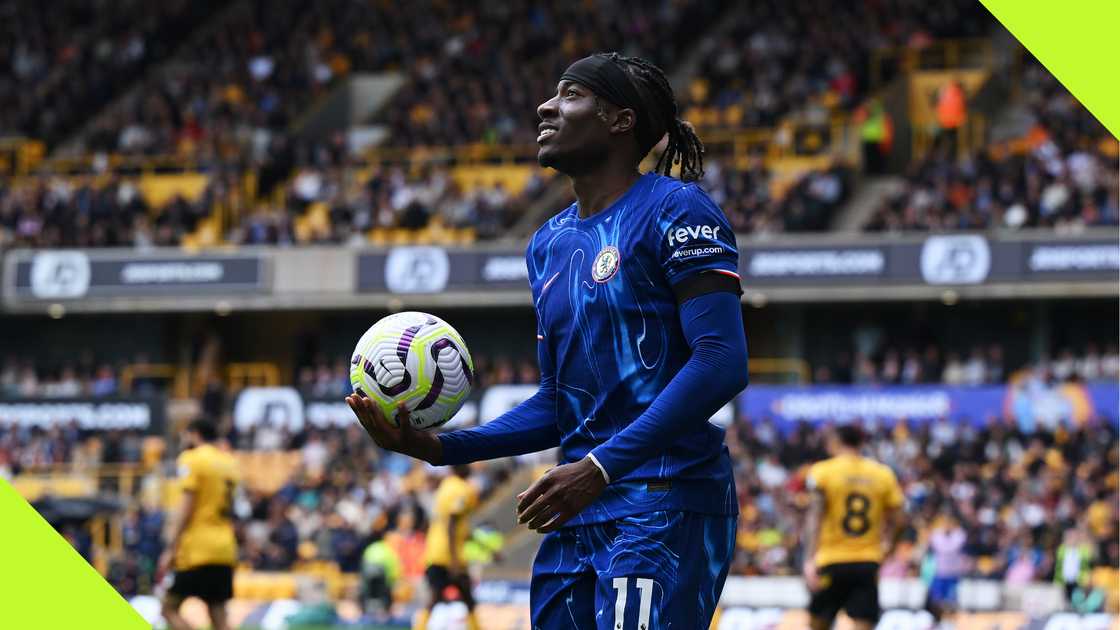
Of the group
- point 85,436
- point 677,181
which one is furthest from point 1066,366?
point 677,181

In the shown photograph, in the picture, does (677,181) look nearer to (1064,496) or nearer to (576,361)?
(576,361)

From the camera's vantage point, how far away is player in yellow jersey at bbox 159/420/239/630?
11.5 metres

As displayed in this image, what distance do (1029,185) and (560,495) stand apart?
914 inches

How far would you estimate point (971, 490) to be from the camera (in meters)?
20.6

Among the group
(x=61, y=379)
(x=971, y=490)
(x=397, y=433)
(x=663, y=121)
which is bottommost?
(x=971, y=490)

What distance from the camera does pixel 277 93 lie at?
1358 inches

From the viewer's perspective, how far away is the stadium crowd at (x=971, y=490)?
62.3 ft

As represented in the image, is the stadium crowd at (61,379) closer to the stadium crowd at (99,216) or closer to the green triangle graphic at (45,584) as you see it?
the stadium crowd at (99,216)

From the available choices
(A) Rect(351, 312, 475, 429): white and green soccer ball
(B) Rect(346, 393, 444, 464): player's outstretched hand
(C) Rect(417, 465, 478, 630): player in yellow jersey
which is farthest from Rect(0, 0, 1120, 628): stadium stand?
(B) Rect(346, 393, 444, 464): player's outstretched hand

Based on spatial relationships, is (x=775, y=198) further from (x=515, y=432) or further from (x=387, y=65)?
(x=515, y=432)

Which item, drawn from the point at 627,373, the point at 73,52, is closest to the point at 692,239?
the point at 627,373

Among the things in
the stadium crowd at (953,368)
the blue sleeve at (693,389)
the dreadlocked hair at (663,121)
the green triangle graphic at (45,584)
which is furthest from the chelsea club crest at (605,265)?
the stadium crowd at (953,368)

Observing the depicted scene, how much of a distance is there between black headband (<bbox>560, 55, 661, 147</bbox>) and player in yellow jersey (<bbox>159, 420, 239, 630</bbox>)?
7827 millimetres

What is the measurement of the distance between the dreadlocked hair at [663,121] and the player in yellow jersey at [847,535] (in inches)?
271
